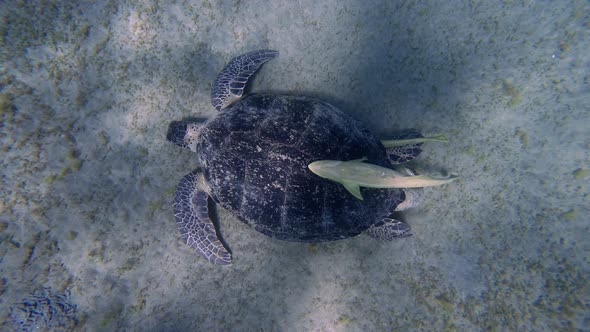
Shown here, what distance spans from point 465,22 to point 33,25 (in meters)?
5.22

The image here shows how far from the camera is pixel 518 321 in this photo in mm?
2439

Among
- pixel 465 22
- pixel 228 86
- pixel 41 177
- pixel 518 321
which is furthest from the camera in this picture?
pixel 228 86

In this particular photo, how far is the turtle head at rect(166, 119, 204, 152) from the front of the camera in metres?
3.12

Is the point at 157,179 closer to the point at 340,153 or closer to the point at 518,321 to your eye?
the point at 340,153

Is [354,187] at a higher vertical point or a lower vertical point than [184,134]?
higher

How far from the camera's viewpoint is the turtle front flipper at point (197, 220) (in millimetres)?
3062

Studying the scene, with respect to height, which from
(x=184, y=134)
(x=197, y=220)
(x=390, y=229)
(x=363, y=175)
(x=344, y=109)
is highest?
(x=344, y=109)

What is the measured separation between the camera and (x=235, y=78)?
3281 millimetres

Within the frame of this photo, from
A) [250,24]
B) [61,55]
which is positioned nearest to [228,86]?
[250,24]

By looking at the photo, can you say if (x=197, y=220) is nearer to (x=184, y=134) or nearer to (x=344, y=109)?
(x=184, y=134)

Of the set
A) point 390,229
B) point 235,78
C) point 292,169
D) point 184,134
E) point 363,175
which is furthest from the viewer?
point 235,78

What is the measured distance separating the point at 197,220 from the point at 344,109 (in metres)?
2.41

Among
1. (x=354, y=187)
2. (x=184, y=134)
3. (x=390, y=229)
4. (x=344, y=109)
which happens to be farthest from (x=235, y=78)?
(x=390, y=229)

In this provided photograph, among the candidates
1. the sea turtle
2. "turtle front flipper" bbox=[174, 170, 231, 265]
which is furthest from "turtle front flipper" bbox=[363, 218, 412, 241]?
"turtle front flipper" bbox=[174, 170, 231, 265]
